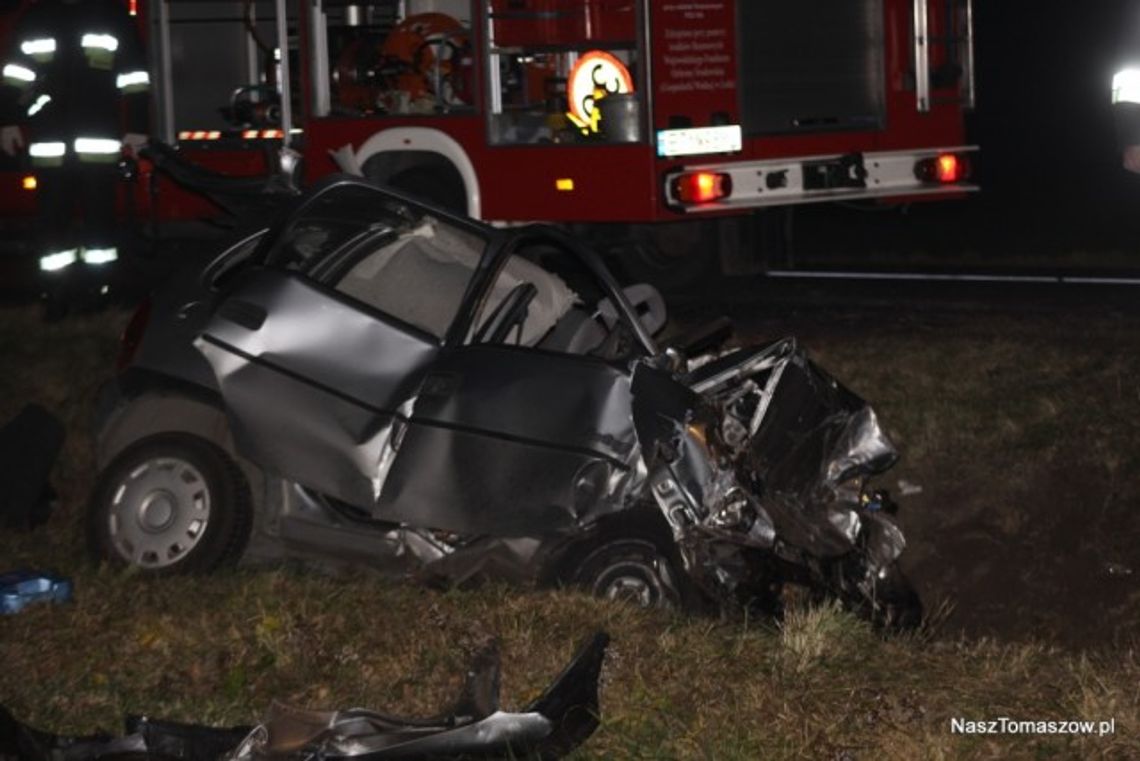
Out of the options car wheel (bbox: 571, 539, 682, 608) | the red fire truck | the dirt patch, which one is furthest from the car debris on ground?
the red fire truck

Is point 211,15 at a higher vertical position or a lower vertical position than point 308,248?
higher

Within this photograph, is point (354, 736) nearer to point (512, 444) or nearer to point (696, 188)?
point (512, 444)

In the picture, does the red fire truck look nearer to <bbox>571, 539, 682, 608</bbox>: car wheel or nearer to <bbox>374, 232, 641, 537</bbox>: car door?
<bbox>374, 232, 641, 537</bbox>: car door

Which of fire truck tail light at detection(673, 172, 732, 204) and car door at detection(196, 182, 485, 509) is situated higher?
fire truck tail light at detection(673, 172, 732, 204)

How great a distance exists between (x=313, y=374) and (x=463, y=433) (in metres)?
0.59

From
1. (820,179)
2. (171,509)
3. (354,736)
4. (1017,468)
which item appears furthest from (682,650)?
(820,179)

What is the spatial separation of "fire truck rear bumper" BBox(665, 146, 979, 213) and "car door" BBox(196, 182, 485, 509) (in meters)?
4.91

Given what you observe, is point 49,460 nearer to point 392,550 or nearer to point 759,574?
point 392,550

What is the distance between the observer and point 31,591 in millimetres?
6734

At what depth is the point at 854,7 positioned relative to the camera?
504 inches

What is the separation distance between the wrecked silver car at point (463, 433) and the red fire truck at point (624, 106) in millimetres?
4386

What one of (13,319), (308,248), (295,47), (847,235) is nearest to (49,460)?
(308,248)

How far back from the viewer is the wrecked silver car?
6.64 meters

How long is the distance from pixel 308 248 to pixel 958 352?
12.5ft
